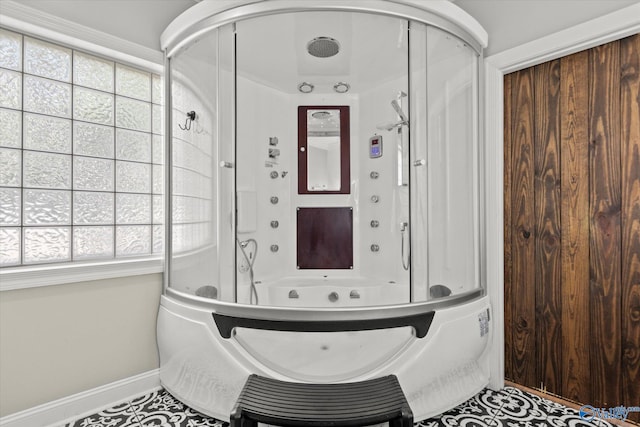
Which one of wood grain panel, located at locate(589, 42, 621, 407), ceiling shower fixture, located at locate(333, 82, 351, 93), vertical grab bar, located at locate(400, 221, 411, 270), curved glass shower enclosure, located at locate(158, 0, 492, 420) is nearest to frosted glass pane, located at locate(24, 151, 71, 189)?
curved glass shower enclosure, located at locate(158, 0, 492, 420)

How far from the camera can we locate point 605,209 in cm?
185

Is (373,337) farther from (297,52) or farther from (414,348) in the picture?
(297,52)

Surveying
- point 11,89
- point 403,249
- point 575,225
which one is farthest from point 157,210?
point 575,225

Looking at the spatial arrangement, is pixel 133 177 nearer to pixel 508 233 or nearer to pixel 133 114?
pixel 133 114

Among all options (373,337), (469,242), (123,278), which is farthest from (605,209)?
(123,278)

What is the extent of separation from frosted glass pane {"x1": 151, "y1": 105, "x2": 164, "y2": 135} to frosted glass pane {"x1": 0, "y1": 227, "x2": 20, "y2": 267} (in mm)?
951

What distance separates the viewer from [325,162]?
260 centimetres

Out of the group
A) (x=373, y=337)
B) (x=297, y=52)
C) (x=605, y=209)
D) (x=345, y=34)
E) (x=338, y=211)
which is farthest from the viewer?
(x=338, y=211)

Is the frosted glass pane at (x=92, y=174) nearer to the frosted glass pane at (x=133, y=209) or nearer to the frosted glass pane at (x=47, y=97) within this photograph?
the frosted glass pane at (x=133, y=209)

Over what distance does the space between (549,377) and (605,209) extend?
39.8 inches

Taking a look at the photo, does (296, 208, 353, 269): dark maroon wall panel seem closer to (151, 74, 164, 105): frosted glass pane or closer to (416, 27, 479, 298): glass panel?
(416, 27, 479, 298): glass panel

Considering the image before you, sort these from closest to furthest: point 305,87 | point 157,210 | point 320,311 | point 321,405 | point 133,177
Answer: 1. point 321,405
2. point 320,311
3. point 133,177
4. point 157,210
5. point 305,87

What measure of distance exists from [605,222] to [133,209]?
2.71 meters

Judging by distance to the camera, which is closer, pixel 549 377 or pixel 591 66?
pixel 591 66
